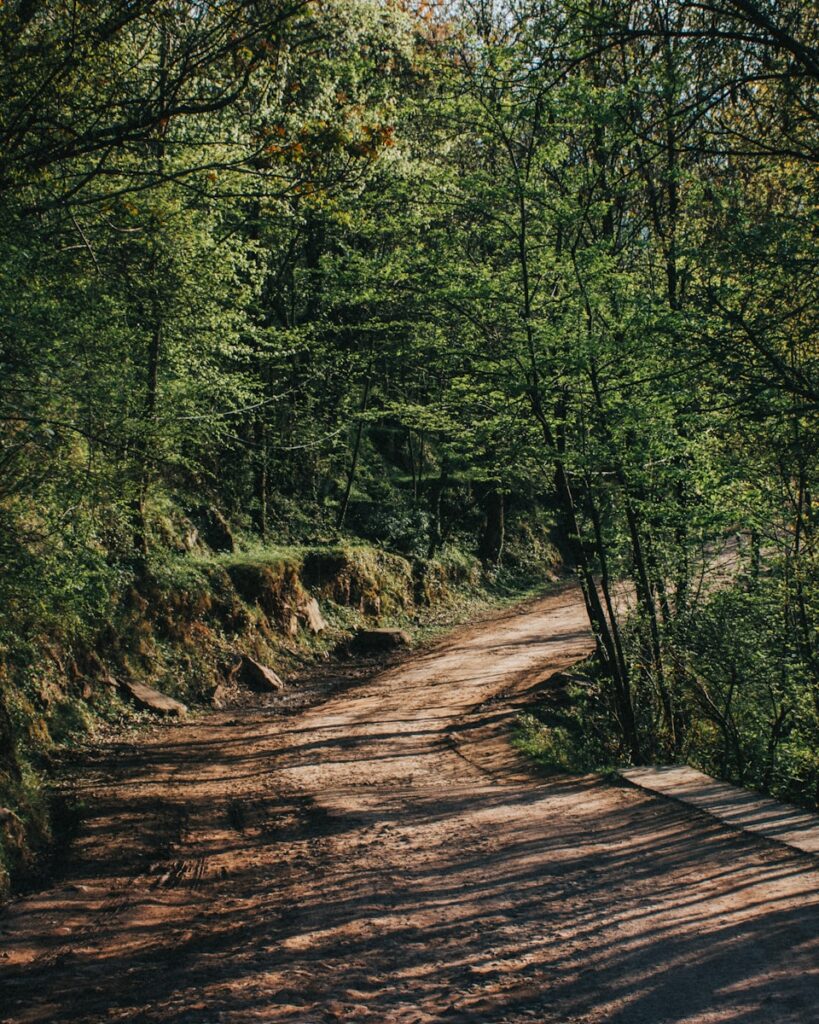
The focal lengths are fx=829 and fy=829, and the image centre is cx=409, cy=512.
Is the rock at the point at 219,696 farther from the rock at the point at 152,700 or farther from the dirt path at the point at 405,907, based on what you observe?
the dirt path at the point at 405,907

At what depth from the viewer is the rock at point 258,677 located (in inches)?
610

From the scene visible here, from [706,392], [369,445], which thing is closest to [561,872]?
[706,392]

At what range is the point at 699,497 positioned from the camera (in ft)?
38.2

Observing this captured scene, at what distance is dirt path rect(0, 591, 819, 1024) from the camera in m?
4.48

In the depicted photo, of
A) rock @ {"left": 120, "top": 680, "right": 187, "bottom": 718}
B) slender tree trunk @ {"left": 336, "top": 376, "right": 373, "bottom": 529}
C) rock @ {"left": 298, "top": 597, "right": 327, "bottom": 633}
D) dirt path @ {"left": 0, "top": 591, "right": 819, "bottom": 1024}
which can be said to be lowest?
dirt path @ {"left": 0, "top": 591, "right": 819, "bottom": 1024}

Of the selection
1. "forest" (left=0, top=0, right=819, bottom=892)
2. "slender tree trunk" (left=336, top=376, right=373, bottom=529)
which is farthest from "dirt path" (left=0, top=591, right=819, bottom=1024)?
"slender tree trunk" (left=336, top=376, right=373, bottom=529)

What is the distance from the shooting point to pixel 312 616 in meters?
18.7

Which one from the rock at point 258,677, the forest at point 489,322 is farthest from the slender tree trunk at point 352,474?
the rock at point 258,677

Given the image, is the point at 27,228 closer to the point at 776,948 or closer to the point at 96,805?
the point at 96,805

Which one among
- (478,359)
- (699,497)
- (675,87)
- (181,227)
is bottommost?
(699,497)

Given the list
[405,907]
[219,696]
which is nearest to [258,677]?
[219,696]

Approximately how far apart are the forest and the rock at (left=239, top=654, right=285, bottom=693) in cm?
74

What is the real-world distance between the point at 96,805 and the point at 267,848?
2.50m

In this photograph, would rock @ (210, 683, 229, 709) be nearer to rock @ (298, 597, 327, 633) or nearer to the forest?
the forest
